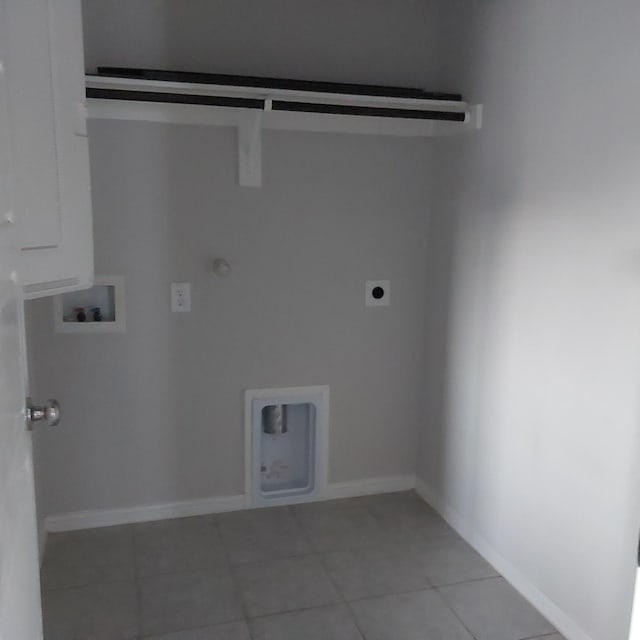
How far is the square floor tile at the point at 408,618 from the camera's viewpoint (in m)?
2.03

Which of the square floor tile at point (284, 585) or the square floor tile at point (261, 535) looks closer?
the square floor tile at point (284, 585)

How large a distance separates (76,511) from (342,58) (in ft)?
6.86

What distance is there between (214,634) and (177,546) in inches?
21.6

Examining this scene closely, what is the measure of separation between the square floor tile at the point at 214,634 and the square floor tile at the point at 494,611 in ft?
2.29

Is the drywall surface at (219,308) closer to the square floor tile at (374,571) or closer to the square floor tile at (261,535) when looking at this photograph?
the square floor tile at (261,535)

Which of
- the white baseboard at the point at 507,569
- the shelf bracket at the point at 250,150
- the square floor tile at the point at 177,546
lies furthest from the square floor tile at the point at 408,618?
the shelf bracket at the point at 250,150

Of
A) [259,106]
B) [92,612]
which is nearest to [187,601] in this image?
[92,612]

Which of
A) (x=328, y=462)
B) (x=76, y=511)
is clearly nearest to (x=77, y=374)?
(x=76, y=511)

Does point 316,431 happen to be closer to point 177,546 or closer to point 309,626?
point 177,546

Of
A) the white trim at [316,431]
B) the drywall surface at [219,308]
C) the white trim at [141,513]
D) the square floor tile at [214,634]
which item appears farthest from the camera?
the white trim at [316,431]

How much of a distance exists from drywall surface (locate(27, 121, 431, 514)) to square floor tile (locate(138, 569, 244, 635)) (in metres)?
0.49

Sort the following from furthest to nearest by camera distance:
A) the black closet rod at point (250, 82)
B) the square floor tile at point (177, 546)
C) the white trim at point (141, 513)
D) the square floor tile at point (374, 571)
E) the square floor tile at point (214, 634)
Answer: the white trim at point (141, 513), the square floor tile at point (177, 546), the square floor tile at point (374, 571), the black closet rod at point (250, 82), the square floor tile at point (214, 634)

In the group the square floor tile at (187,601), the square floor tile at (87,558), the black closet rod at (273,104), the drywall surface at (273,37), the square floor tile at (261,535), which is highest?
the drywall surface at (273,37)

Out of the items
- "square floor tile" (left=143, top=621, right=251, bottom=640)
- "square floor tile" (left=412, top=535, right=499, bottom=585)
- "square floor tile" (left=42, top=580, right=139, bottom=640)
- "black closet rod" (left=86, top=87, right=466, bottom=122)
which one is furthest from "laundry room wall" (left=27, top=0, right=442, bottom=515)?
"square floor tile" (left=143, top=621, right=251, bottom=640)
